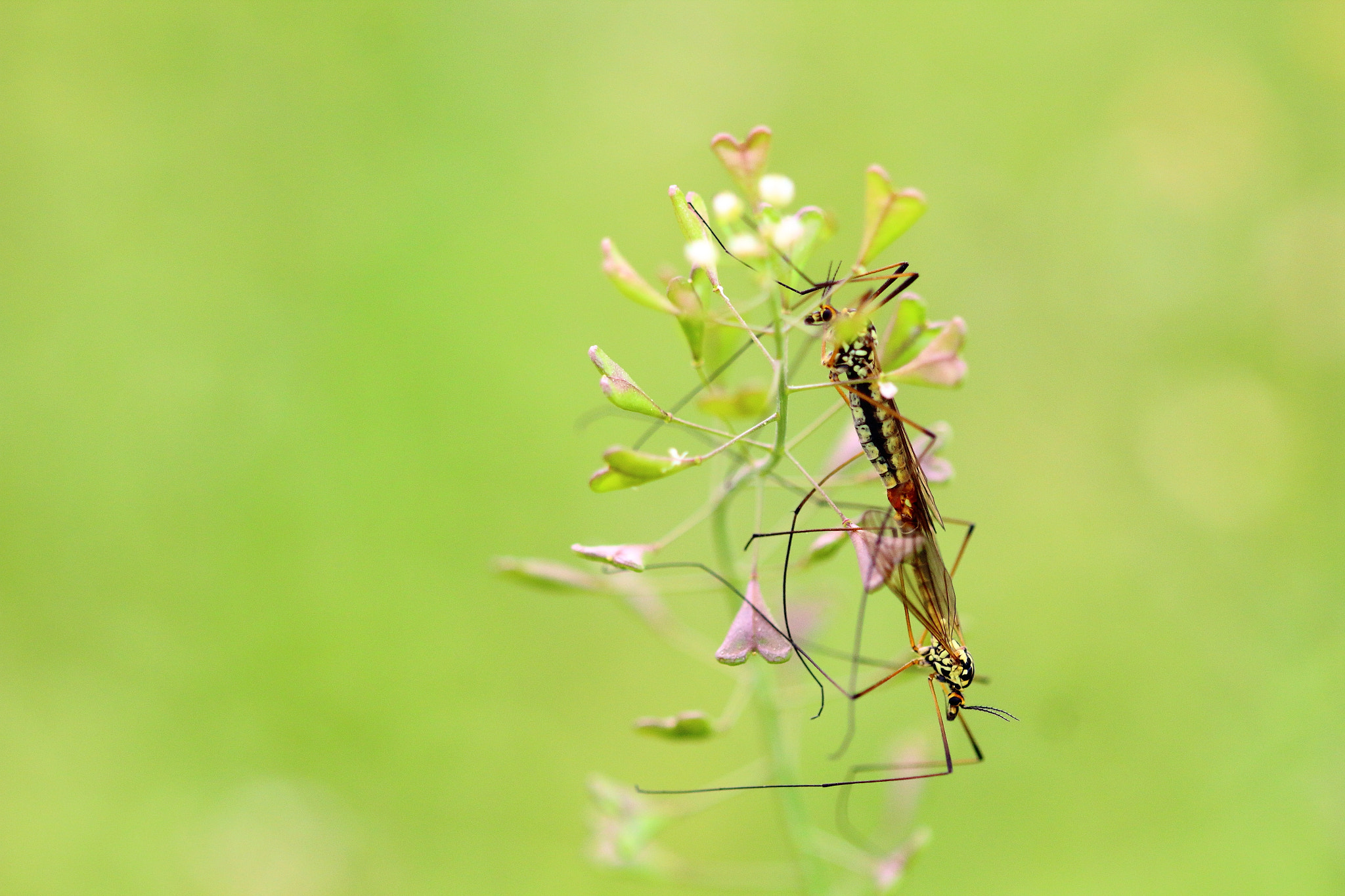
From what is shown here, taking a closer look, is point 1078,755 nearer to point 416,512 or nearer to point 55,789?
point 416,512

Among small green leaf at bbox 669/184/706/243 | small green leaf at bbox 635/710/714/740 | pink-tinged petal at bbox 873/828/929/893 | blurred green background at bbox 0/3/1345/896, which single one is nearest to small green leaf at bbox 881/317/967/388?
small green leaf at bbox 669/184/706/243

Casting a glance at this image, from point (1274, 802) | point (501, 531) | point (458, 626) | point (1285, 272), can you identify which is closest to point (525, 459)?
point (501, 531)

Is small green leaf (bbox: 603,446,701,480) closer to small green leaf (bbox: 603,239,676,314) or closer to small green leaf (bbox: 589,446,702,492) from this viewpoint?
small green leaf (bbox: 589,446,702,492)

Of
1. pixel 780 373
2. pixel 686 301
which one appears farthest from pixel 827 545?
pixel 686 301

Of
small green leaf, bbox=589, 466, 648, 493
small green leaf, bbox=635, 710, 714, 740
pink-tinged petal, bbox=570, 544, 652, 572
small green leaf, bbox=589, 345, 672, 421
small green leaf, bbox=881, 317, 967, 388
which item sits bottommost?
small green leaf, bbox=635, 710, 714, 740

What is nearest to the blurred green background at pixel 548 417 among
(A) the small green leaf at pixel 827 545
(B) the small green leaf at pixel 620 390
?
(A) the small green leaf at pixel 827 545
